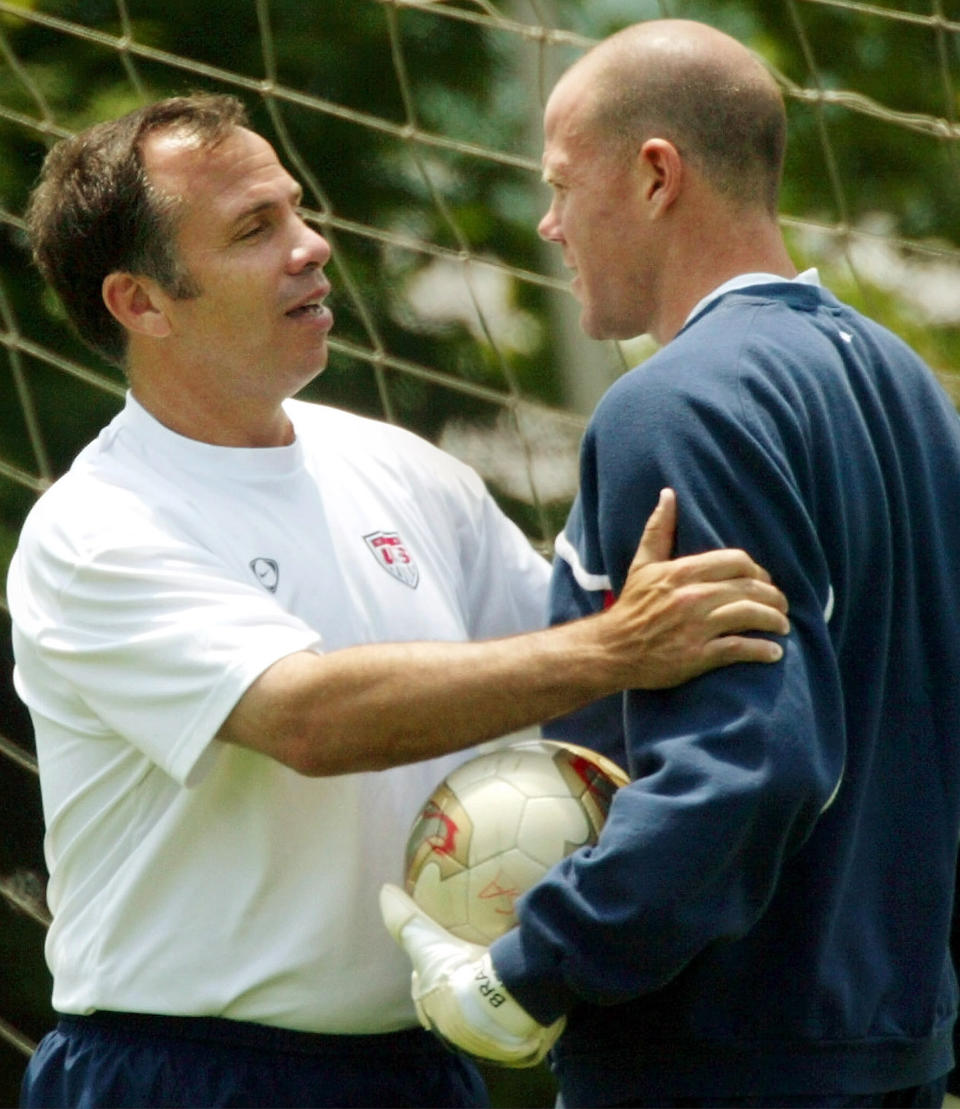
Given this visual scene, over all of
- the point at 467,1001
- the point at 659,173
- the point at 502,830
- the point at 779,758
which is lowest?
the point at 467,1001

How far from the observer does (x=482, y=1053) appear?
2.12m

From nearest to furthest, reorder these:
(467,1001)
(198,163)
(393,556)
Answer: (467,1001)
(393,556)
(198,163)

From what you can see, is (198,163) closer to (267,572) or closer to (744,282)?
(267,572)

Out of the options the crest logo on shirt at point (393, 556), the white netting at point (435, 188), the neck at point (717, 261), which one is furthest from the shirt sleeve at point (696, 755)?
the white netting at point (435, 188)

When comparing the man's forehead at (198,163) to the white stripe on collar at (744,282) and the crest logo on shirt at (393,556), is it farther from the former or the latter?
the white stripe on collar at (744,282)

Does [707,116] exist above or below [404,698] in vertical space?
above

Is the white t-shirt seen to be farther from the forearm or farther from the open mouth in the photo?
the open mouth

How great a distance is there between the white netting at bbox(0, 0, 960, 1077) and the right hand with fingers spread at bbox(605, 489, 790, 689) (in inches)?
98.7

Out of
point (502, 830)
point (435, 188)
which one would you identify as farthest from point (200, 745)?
point (435, 188)

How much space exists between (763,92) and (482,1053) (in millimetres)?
1199

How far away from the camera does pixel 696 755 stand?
6.55 ft

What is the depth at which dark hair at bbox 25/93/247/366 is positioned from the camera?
2.78 m

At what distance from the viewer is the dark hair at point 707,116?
235cm

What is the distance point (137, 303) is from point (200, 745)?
76 centimetres
